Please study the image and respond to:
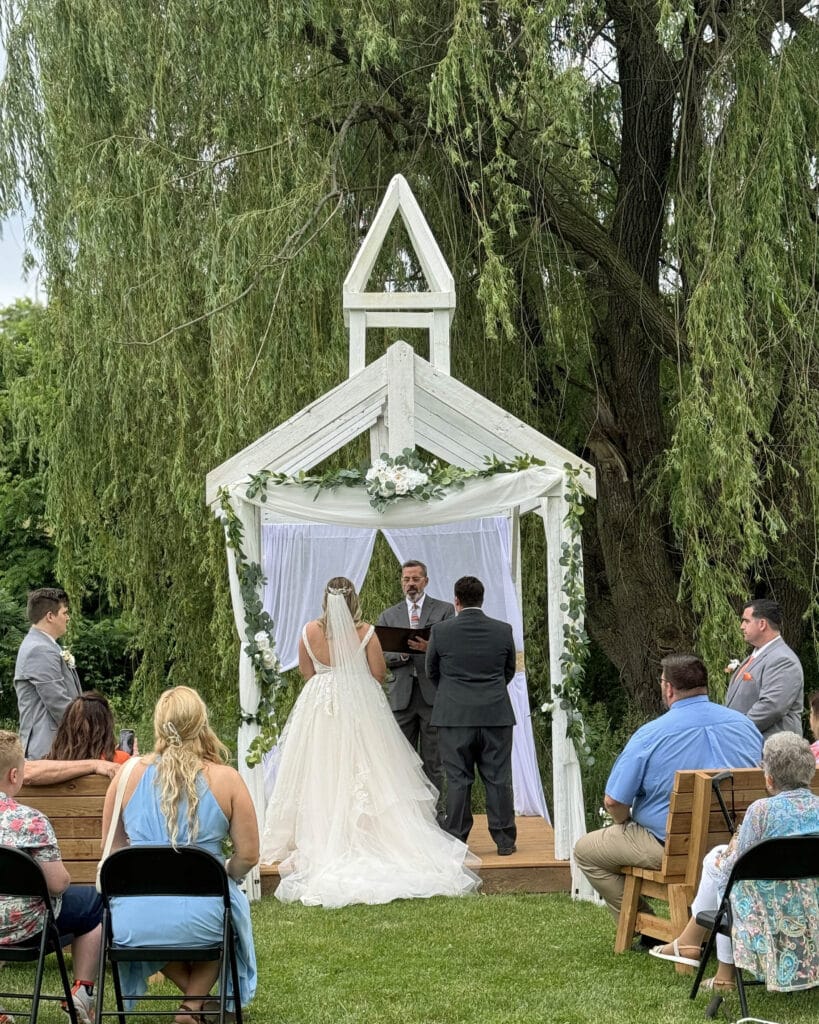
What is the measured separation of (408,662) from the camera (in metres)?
8.56

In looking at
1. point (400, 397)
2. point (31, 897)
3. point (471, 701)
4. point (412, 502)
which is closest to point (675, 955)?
point (471, 701)

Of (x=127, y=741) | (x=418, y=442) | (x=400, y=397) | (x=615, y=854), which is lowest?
(x=615, y=854)

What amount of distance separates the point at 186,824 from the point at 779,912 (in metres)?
2.04

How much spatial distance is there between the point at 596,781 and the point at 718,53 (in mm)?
5630

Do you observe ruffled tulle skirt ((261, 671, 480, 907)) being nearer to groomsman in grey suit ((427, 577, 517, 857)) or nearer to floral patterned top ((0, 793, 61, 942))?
groomsman in grey suit ((427, 577, 517, 857))

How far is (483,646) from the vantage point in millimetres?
7332

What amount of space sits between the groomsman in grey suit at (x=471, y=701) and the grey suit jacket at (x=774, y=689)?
51.9 inches

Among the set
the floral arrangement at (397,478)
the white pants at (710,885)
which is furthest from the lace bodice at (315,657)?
the white pants at (710,885)

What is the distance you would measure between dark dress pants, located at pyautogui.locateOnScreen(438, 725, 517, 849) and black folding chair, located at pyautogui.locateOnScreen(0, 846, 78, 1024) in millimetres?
3147

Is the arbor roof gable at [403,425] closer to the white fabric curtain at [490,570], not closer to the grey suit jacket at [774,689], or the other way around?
the grey suit jacket at [774,689]

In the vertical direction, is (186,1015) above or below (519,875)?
above

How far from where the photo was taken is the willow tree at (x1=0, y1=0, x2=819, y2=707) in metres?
8.25

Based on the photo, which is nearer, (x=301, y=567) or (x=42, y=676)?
(x=42, y=676)

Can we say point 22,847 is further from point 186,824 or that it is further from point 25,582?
point 25,582
